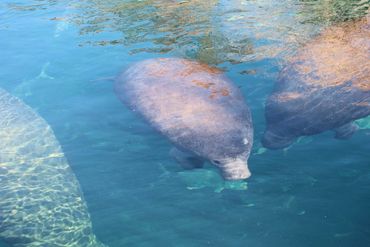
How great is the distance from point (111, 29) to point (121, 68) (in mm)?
Result: 3016

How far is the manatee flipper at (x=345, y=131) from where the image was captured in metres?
6.21

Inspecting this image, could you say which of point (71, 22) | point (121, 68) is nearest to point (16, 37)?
point (71, 22)

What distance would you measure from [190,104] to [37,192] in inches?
102

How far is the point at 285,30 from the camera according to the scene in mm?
10031

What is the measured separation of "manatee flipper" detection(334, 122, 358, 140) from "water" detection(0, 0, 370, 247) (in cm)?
10

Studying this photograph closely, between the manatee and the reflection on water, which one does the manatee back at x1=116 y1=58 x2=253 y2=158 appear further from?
the manatee

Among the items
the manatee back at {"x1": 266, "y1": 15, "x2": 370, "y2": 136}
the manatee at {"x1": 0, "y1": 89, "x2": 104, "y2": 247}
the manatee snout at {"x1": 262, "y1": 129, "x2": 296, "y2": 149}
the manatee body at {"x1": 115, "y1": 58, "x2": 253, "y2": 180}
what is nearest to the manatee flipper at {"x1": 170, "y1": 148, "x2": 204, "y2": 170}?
the manatee body at {"x1": 115, "y1": 58, "x2": 253, "y2": 180}

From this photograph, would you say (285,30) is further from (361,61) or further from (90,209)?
(90,209)

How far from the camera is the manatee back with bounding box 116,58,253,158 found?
5.83m

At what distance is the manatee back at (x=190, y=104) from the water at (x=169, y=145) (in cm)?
35

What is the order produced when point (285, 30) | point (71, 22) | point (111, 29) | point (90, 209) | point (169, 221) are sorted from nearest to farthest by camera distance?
point (169, 221)
point (90, 209)
point (285, 30)
point (111, 29)
point (71, 22)

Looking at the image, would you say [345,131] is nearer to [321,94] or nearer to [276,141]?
[321,94]

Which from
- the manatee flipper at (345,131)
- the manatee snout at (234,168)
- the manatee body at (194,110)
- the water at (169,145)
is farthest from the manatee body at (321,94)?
the manatee snout at (234,168)

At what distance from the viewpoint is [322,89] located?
21.4 ft
